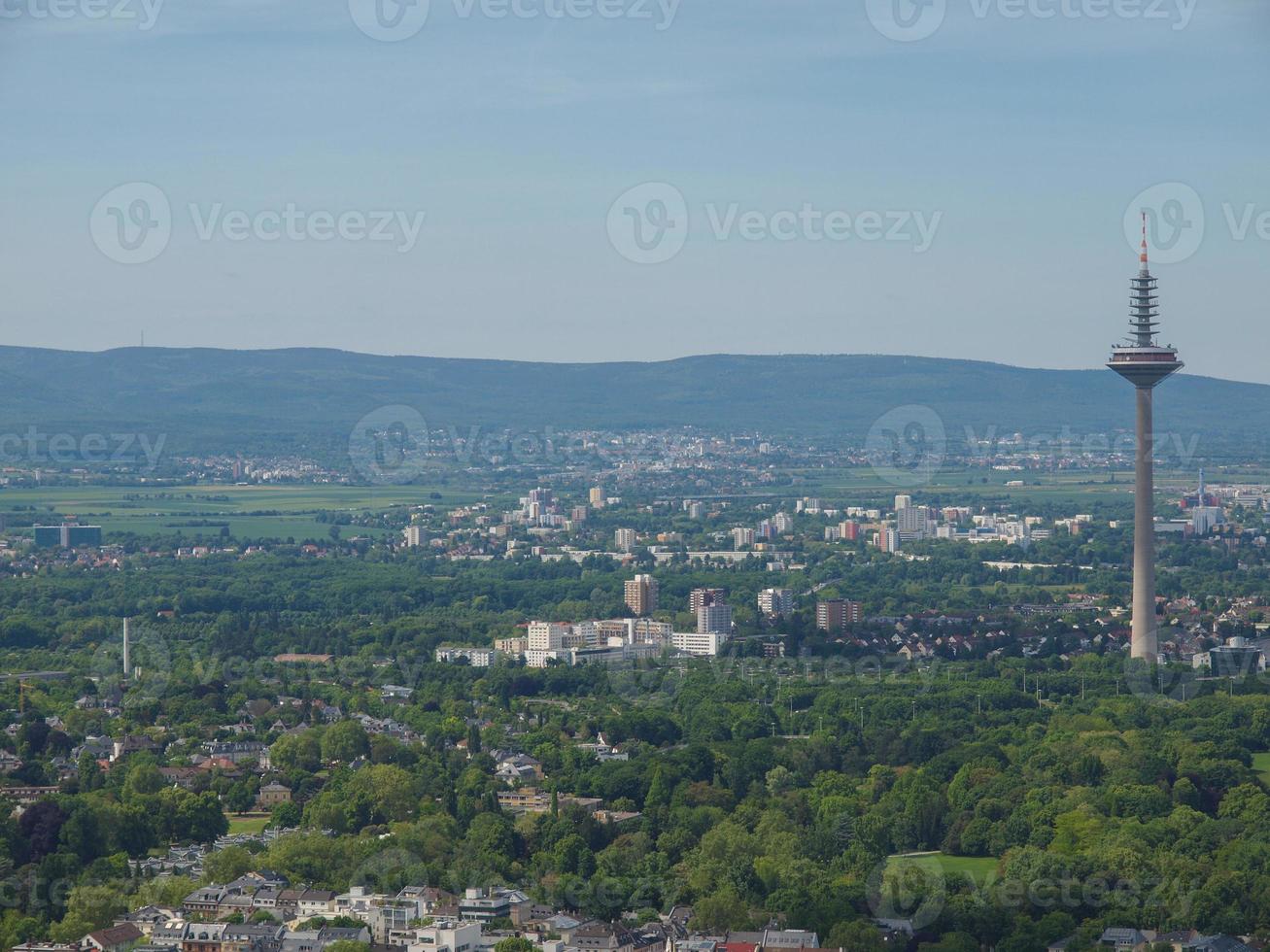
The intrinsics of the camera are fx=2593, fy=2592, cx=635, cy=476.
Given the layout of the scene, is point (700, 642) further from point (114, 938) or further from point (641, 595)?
point (114, 938)

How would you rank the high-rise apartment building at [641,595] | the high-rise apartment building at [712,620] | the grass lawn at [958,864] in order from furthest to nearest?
the high-rise apartment building at [641,595] → the high-rise apartment building at [712,620] → the grass lawn at [958,864]

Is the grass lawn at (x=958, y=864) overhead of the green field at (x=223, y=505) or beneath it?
beneath

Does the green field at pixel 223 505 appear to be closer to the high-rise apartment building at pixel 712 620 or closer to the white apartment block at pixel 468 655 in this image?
the high-rise apartment building at pixel 712 620

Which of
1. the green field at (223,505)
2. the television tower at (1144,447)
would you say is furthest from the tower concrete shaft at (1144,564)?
the green field at (223,505)

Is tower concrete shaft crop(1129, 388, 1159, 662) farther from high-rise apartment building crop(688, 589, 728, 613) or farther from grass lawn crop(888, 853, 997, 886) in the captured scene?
grass lawn crop(888, 853, 997, 886)

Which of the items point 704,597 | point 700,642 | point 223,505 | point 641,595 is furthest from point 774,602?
point 223,505

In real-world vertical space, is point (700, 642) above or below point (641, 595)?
below

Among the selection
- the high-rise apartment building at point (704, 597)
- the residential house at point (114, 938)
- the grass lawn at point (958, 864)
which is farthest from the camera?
the high-rise apartment building at point (704, 597)
